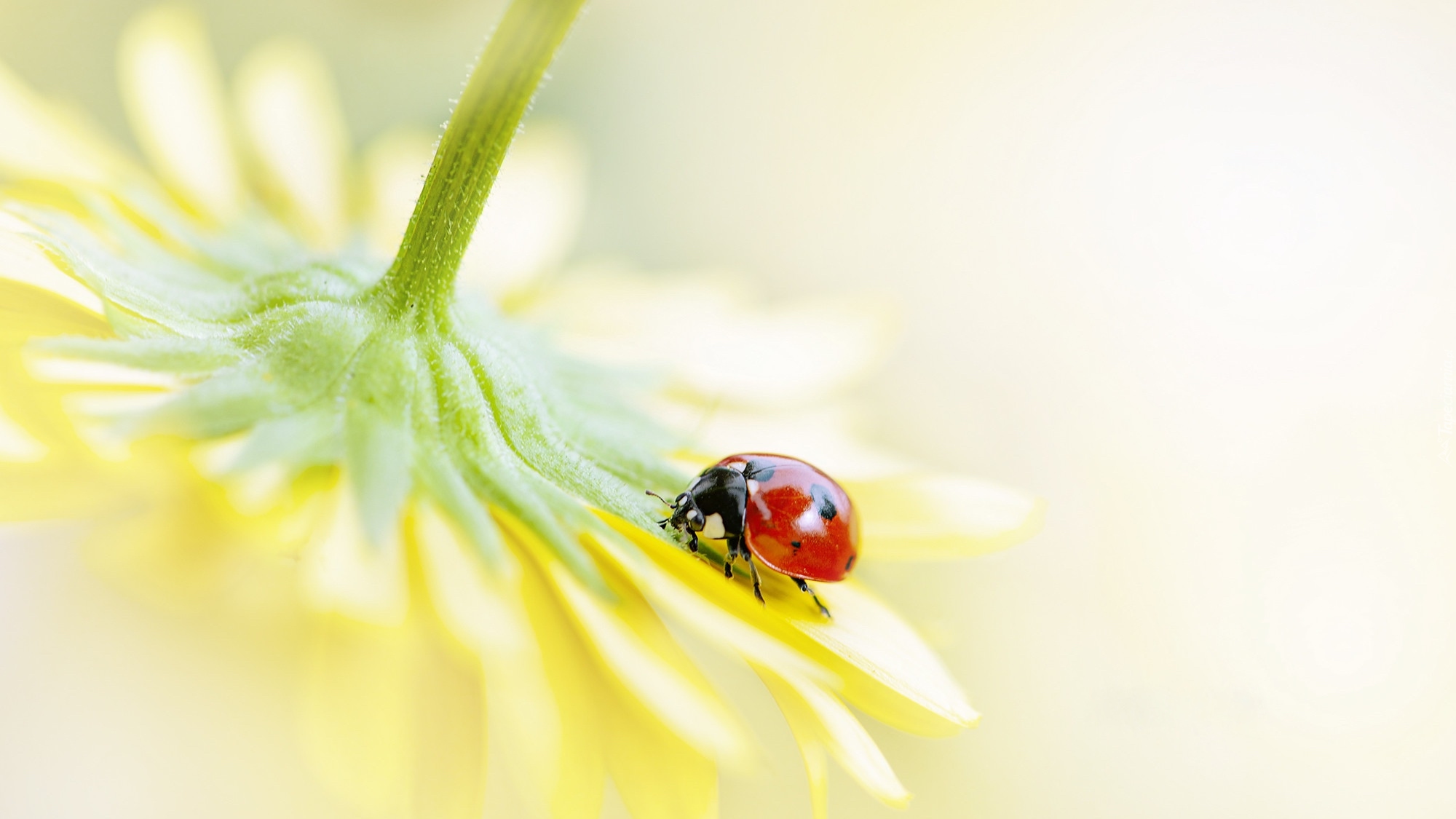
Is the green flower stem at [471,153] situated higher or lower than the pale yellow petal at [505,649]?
higher

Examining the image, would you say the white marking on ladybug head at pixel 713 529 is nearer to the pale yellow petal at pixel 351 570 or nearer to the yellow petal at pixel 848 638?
the yellow petal at pixel 848 638

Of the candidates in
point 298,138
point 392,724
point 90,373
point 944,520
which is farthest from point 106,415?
point 298,138

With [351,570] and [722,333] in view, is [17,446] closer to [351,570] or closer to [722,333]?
[351,570]

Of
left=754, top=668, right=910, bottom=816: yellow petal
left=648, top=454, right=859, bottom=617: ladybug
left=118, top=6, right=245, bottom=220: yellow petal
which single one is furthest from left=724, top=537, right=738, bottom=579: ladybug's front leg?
left=118, top=6, right=245, bottom=220: yellow petal

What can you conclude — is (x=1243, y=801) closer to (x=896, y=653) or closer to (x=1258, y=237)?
(x=896, y=653)

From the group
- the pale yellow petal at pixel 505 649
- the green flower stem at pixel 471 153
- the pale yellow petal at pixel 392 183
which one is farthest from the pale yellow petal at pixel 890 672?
the pale yellow petal at pixel 392 183

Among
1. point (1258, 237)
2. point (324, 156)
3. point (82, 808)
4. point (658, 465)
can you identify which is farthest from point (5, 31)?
point (1258, 237)
